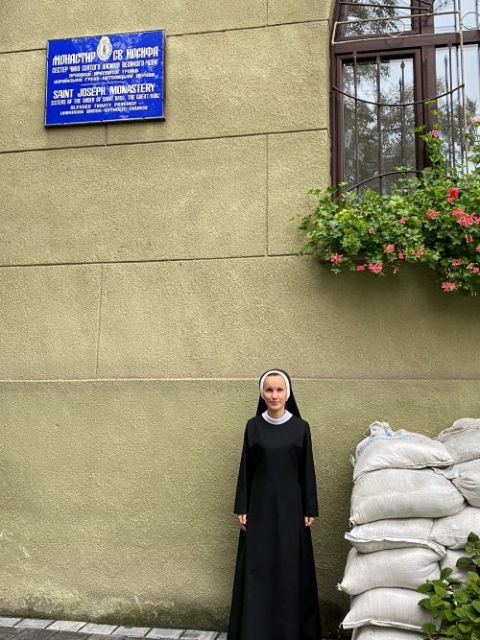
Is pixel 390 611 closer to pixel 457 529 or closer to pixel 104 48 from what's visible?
pixel 457 529

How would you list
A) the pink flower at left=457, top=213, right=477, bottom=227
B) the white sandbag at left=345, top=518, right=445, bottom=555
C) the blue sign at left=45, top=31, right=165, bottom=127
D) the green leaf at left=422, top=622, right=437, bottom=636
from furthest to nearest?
the blue sign at left=45, top=31, right=165, bottom=127 < the pink flower at left=457, top=213, right=477, bottom=227 < the white sandbag at left=345, top=518, right=445, bottom=555 < the green leaf at left=422, top=622, right=437, bottom=636

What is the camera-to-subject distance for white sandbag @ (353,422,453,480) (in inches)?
134

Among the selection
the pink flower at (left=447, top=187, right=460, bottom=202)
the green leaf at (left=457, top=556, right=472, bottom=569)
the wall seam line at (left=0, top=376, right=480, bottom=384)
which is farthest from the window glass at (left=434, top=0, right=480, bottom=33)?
the green leaf at (left=457, top=556, right=472, bottom=569)

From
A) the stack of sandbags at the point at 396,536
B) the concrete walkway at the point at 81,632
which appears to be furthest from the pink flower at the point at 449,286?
the concrete walkway at the point at 81,632

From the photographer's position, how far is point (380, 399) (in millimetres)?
4270

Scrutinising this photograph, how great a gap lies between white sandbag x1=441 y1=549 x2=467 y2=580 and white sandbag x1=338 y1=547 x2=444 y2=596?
0.11 feet

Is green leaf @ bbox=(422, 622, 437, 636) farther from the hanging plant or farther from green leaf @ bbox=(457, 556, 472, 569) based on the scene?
the hanging plant

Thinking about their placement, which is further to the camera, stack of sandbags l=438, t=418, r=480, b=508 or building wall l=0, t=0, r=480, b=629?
building wall l=0, t=0, r=480, b=629

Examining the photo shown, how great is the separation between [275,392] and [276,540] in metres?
0.86

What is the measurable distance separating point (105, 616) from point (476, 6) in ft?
17.1

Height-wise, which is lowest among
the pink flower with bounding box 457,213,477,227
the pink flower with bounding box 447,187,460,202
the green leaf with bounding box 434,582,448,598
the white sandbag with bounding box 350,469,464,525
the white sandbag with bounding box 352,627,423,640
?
the white sandbag with bounding box 352,627,423,640

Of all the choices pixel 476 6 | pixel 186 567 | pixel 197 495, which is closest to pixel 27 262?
pixel 197 495

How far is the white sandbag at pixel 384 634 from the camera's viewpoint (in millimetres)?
3061

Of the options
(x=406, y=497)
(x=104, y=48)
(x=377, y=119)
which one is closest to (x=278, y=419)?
(x=406, y=497)
